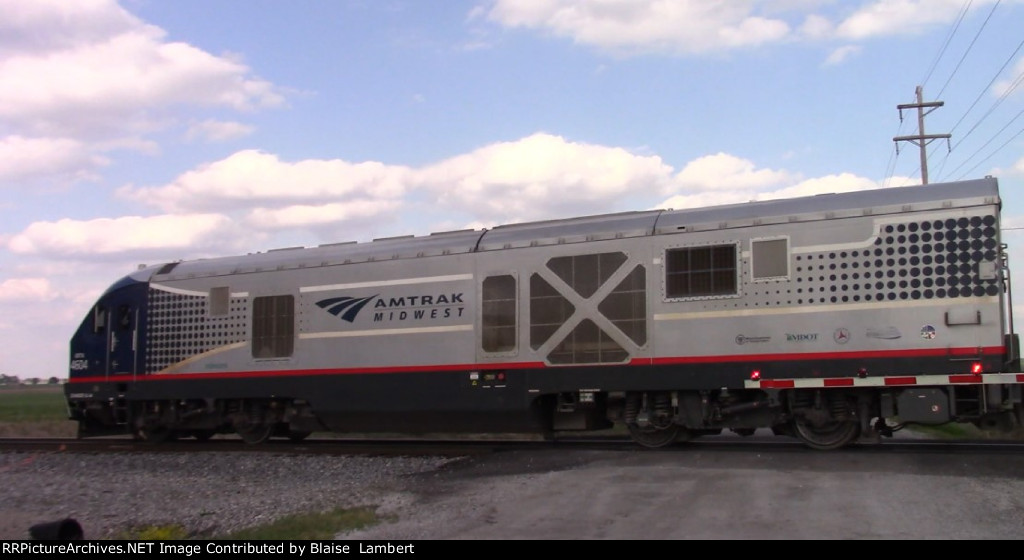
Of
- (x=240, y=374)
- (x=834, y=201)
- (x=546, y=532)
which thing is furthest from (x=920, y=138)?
(x=546, y=532)

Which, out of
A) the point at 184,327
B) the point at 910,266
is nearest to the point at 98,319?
the point at 184,327

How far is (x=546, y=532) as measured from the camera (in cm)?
845

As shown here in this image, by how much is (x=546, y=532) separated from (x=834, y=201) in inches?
283

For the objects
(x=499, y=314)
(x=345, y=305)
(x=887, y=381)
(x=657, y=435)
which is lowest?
(x=657, y=435)

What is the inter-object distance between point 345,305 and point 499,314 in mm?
3259

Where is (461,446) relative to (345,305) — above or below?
below

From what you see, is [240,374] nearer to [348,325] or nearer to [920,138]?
[348,325]

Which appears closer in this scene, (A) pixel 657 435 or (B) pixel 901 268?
(B) pixel 901 268

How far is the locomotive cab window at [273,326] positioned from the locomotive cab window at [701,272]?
7439 millimetres

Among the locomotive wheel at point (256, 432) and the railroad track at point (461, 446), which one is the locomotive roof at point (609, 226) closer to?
the locomotive wheel at point (256, 432)

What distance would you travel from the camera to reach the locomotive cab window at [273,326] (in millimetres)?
17266

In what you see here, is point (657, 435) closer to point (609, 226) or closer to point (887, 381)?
point (609, 226)

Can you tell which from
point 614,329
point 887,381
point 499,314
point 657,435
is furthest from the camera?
point 499,314

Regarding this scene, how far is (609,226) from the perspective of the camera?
14625 millimetres
